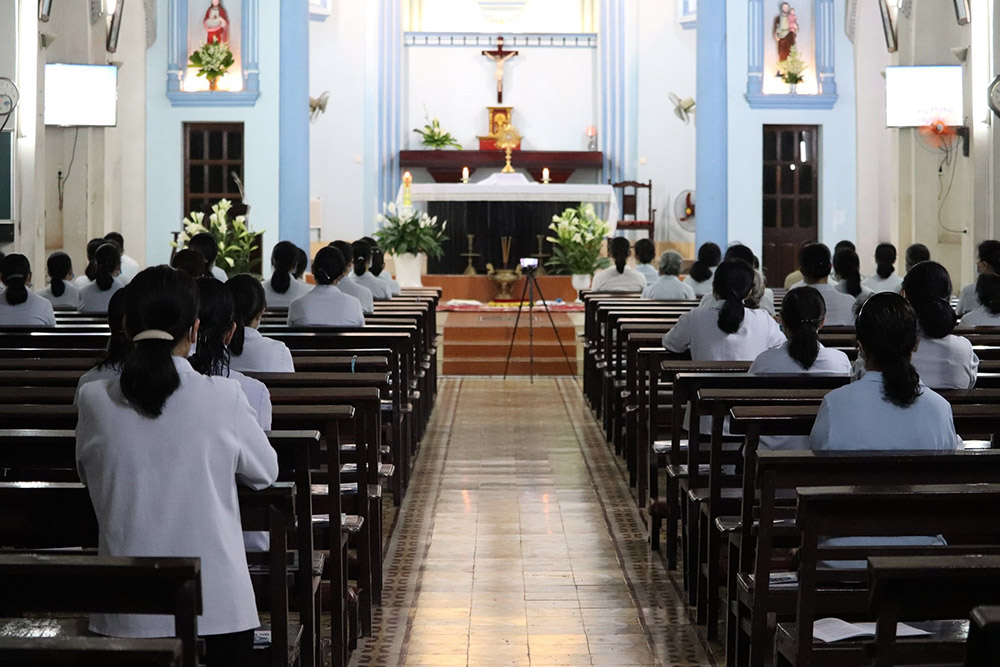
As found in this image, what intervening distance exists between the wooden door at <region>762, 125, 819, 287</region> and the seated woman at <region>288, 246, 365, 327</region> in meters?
11.1

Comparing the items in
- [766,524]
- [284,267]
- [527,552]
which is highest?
[284,267]

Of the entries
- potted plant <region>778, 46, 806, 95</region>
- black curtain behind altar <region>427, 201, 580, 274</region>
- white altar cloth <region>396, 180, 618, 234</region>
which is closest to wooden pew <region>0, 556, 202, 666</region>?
white altar cloth <region>396, 180, 618, 234</region>

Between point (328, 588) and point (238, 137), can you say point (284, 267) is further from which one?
point (238, 137)

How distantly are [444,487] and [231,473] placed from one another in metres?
4.28

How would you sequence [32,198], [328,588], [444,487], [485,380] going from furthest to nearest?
[485,380]
[32,198]
[444,487]
[328,588]

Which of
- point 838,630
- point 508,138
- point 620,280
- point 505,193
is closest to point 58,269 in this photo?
point 620,280

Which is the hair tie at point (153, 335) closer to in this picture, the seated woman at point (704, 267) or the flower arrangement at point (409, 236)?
the seated woman at point (704, 267)

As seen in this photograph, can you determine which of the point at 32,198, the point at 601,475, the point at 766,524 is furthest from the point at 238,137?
the point at 766,524

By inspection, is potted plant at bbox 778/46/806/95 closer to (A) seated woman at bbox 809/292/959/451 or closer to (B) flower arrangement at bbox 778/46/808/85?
(B) flower arrangement at bbox 778/46/808/85

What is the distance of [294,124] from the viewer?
46.4 feet

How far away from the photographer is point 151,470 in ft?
8.87

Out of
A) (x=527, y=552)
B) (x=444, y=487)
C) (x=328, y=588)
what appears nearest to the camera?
(x=328, y=588)

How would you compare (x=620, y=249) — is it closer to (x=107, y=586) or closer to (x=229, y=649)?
(x=229, y=649)

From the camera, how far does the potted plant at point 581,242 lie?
15.4 meters
